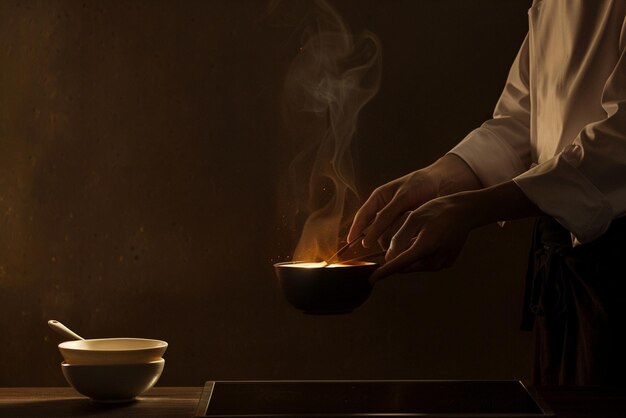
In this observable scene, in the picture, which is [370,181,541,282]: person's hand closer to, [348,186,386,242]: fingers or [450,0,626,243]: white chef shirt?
[450,0,626,243]: white chef shirt

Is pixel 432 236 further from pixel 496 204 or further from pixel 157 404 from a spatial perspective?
pixel 157 404

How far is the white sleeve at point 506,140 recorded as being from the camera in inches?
76.0

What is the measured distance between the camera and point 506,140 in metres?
1.97

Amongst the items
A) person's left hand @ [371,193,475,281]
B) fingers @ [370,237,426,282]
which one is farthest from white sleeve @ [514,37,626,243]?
fingers @ [370,237,426,282]

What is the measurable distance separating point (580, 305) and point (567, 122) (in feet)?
1.28

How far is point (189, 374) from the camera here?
2.93m

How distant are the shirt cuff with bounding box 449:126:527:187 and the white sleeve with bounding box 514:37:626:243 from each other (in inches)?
16.3

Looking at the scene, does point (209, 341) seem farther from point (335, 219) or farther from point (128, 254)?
point (335, 219)

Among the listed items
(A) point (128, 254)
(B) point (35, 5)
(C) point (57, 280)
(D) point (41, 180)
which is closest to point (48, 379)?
(C) point (57, 280)

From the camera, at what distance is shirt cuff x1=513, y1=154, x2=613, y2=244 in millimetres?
1474

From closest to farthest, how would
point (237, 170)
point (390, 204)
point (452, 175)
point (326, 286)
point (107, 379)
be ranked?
point (107, 379) < point (326, 286) < point (390, 204) < point (452, 175) < point (237, 170)

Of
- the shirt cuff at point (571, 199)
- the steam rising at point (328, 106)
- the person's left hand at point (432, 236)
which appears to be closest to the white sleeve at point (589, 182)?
the shirt cuff at point (571, 199)

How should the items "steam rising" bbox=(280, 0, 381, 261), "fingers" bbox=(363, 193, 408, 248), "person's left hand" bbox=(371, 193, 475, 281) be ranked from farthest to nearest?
1. "steam rising" bbox=(280, 0, 381, 261)
2. "fingers" bbox=(363, 193, 408, 248)
3. "person's left hand" bbox=(371, 193, 475, 281)

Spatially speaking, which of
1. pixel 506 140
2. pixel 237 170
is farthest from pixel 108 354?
pixel 237 170
